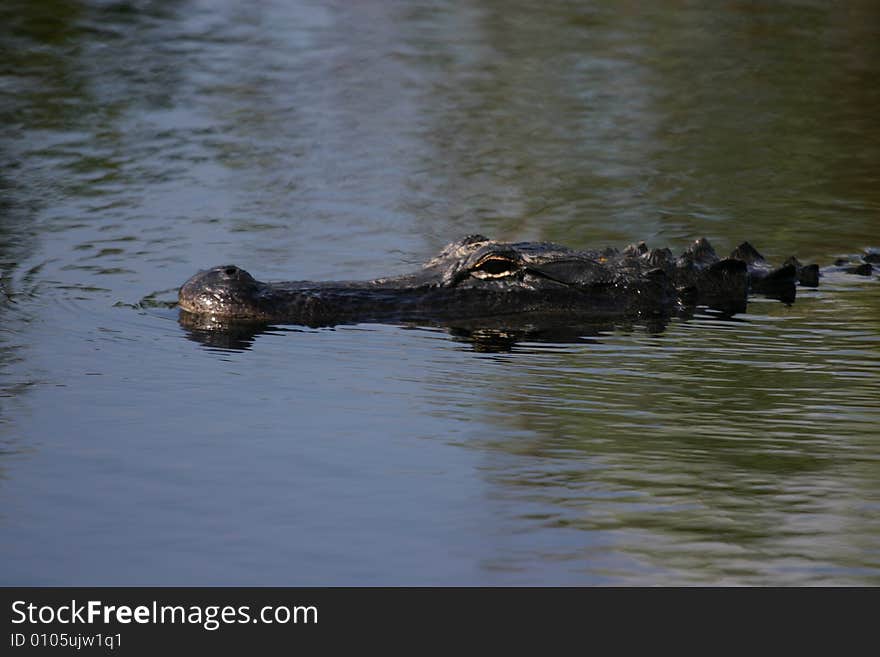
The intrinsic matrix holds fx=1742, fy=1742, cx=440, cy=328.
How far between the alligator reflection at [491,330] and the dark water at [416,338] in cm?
6

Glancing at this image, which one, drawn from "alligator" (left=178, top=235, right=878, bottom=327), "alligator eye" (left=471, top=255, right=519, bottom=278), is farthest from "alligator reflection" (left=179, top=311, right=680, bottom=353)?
"alligator eye" (left=471, top=255, right=519, bottom=278)

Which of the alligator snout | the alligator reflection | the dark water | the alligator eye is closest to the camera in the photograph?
the dark water

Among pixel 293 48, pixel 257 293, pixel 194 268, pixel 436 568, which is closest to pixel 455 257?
pixel 257 293

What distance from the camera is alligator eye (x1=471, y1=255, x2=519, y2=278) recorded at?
29.1 feet

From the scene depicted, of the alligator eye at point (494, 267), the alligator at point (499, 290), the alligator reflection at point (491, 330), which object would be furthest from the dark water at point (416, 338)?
the alligator eye at point (494, 267)

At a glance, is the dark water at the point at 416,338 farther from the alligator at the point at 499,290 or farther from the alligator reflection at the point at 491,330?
the alligator at the point at 499,290

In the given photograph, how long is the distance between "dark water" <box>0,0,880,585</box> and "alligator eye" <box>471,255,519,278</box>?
58 centimetres

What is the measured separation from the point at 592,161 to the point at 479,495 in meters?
8.10

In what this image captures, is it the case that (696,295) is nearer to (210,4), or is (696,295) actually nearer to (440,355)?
(440,355)

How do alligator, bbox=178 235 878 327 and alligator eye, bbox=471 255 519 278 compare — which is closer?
alligator, bbox=178 235 878 327

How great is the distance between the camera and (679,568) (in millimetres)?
5066

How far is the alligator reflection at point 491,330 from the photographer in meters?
8.20

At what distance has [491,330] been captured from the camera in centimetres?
856

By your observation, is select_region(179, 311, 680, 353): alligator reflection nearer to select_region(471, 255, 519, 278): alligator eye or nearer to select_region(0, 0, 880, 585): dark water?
select_region(0, 0, 880, 585): dark water
